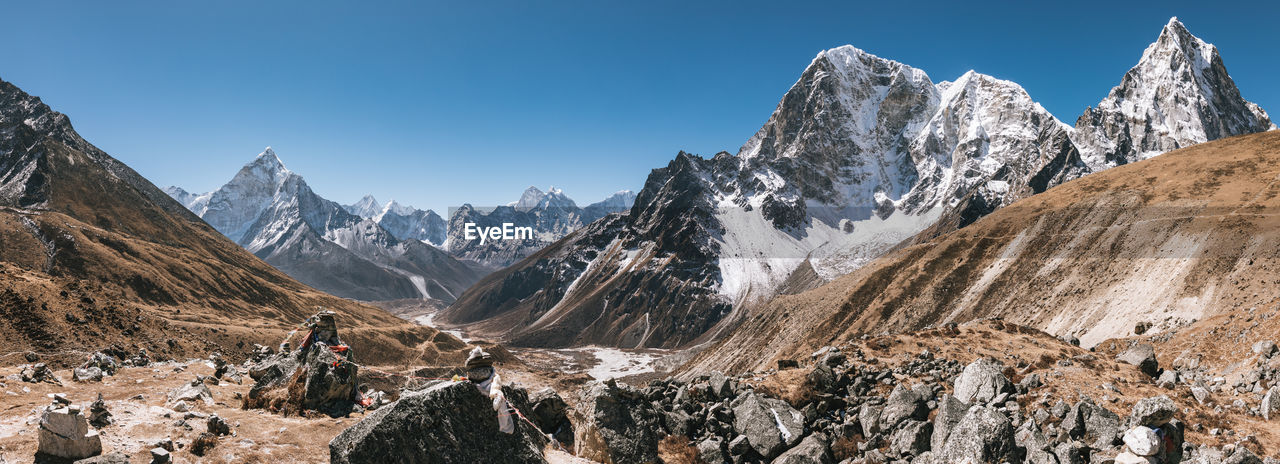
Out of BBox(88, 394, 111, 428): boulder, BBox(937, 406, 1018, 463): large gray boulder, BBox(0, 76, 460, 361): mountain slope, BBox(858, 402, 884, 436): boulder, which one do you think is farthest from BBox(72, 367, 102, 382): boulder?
BBox(0, 76, 460, 361): mountain slope

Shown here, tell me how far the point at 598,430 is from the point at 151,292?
430ft

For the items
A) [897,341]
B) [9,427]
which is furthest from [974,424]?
[9,427]

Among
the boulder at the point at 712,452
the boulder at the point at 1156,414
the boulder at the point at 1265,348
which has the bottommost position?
the boulder at the point at 712,452

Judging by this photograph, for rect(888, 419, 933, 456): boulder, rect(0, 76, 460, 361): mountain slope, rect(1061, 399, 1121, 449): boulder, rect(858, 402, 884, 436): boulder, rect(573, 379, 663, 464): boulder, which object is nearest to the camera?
rect(1061, 399, 1121, 449): boulder

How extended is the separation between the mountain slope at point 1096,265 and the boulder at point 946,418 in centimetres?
5511

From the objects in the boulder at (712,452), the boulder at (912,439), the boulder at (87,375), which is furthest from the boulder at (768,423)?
the boulder at (87,375)

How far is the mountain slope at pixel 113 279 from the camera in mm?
57406

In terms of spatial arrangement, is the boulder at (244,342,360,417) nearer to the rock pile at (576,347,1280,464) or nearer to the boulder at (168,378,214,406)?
the boulder at (168,378,214,406)

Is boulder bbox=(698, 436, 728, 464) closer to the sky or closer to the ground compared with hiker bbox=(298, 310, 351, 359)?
closer to the ground

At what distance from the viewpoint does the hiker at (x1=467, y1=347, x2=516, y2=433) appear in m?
11.7

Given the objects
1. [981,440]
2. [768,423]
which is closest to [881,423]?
[768,423]

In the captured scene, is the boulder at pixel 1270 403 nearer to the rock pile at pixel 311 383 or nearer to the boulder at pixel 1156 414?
the boulder at pixel 1156 414

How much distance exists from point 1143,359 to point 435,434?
105ft

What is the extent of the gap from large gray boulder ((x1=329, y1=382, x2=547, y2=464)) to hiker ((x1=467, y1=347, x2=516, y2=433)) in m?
0.18
